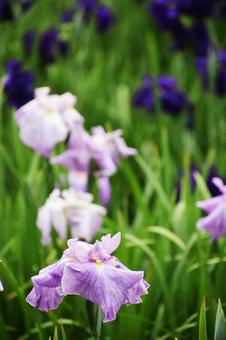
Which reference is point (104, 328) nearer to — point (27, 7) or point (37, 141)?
point (37, 141)

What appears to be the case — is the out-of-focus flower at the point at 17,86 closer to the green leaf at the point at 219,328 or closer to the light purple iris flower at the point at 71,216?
the light purple iris flower at the point at 71,216

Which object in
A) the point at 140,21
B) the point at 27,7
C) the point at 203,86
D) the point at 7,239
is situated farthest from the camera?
the point at 140,21

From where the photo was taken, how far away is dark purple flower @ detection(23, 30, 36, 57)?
10.9 ft

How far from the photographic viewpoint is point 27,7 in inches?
118

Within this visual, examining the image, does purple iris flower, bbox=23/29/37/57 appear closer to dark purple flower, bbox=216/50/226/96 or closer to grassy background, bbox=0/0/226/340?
grassy background, bbox=0/0/226/340

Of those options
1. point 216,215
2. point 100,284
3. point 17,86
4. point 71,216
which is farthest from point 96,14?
point 100,284

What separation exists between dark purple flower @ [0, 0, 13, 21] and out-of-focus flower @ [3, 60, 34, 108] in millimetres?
549

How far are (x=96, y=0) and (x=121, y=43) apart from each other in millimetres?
279

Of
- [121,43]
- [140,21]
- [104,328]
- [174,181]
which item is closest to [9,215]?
[104,328]

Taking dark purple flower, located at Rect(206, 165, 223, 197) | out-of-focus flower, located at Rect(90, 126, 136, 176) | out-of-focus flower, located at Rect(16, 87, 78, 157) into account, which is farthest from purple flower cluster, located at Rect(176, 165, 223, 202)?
out-of-focus flower, located at Rect(16, 87, 78, 157)

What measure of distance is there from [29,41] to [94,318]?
2335 mm

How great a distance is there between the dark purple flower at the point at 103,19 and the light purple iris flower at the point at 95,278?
2857 millimetres

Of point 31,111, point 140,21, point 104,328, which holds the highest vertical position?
point 140,21

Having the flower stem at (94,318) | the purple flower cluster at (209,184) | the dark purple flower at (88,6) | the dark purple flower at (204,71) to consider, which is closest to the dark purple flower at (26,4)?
the dark purple flower at (204,71)
